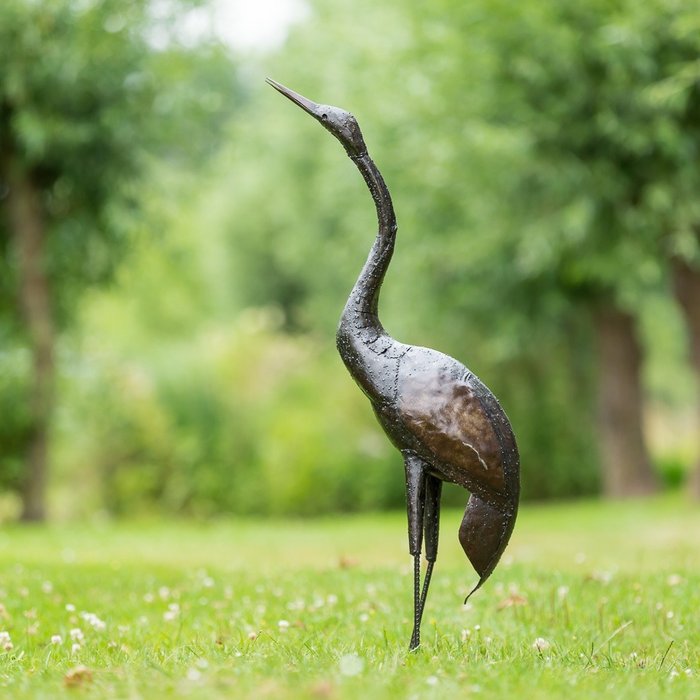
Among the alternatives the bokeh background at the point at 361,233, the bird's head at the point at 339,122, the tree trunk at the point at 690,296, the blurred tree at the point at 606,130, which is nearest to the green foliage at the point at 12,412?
the bokeh background at the point at 361,233

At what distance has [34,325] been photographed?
47.3 ft

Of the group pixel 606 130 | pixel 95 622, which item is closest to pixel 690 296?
pixel 606 130

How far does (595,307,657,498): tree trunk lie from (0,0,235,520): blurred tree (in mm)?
7623

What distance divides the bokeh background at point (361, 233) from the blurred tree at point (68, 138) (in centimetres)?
4

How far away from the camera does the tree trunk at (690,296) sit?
48.3 feet

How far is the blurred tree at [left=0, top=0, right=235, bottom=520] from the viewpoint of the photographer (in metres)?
13.1

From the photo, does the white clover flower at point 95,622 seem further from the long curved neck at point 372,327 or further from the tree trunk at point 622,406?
the tree trunk at point 622,406

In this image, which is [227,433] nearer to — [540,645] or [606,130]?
[606,130]

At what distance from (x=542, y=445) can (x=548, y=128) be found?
901 cm

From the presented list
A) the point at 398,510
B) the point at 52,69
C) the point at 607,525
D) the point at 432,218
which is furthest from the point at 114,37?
the point at 398,510

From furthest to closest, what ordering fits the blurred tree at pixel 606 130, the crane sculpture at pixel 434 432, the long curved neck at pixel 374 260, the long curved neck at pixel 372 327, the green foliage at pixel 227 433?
the green foliage at pixel 227 433
the blurred tree at pixel 606 130
the long curved neck at pixel 374 260
the long curved neck at pixel 372 327
the crane sculpture at pixel 434 432

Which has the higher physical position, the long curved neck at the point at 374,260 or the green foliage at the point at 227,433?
the long curved neck at the point at 374,260

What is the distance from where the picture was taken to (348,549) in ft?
38.5

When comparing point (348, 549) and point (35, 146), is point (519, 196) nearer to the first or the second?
point (348, 549)
